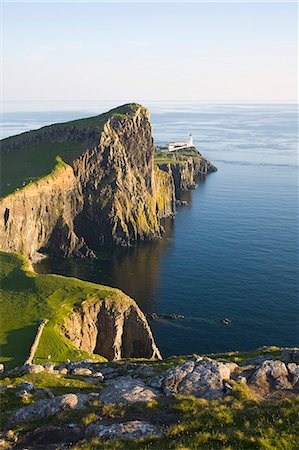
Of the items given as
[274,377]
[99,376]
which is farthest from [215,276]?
[274,377]

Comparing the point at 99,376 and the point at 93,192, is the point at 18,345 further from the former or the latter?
the point at 93,192

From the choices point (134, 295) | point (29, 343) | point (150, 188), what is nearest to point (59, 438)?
point (29, 343)

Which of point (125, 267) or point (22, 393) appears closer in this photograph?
point (22, 393)

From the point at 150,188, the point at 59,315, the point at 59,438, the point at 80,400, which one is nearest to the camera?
the point at 59,438

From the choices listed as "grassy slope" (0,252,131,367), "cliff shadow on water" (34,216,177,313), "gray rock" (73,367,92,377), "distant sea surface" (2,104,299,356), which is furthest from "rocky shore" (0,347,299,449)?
"cliff shadow on water" (34,216,177,313)

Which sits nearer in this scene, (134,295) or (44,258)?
(134,295)

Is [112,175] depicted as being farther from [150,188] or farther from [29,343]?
[29,343]

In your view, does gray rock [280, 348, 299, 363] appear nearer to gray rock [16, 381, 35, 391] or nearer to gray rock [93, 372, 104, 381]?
gray rock [93, 372, 104, 381]

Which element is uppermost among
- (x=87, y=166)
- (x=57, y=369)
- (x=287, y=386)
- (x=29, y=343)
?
(x=87, y=166)
